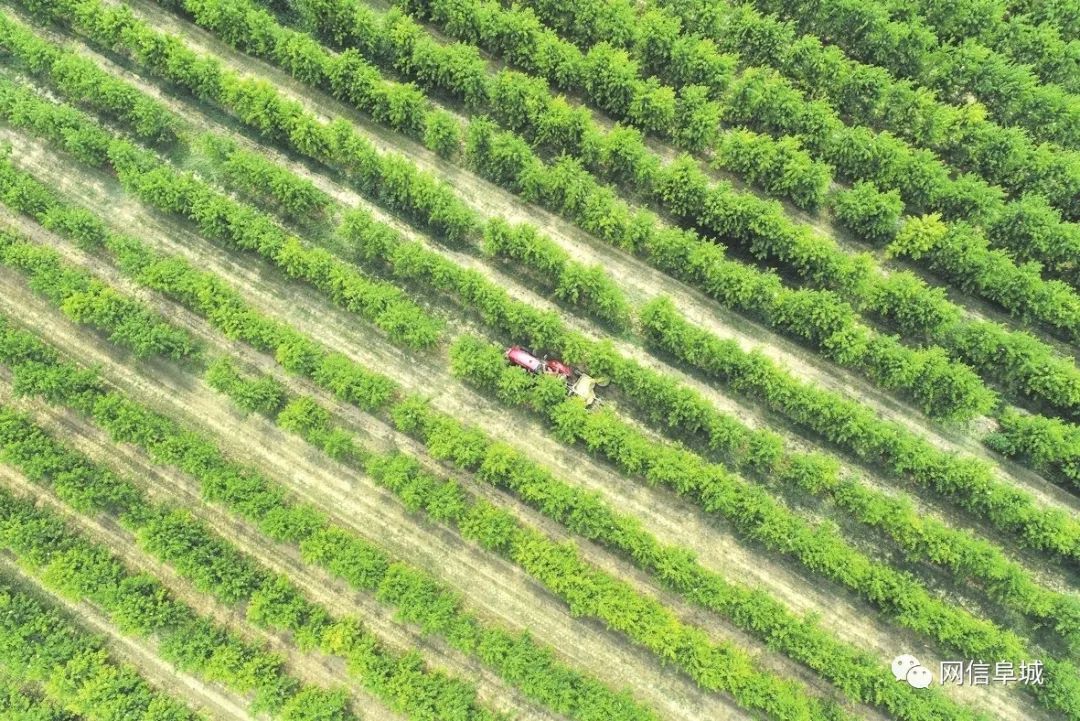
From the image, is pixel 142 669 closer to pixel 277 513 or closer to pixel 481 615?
pixel 277 513

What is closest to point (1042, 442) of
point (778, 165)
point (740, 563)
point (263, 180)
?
point (740, 563)

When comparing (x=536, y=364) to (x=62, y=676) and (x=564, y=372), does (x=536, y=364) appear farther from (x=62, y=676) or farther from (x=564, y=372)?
(x=62, y=676)

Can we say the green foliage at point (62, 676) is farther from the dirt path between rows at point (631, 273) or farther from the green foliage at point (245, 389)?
the dirt path between rows at point (631, 273)

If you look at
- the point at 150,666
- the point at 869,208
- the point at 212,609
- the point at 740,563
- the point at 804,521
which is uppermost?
the point at 869,208

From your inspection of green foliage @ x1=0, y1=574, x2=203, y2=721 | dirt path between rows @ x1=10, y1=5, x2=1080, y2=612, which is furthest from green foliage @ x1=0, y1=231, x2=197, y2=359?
dirt path between rows @ x1=10, y1=5, x2=1080, y2=612

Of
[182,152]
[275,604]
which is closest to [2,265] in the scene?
[182,152]
